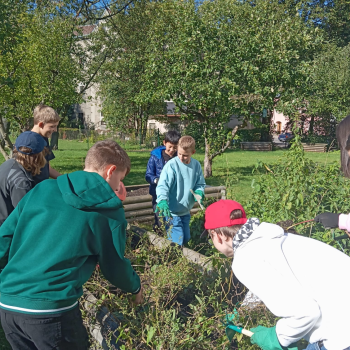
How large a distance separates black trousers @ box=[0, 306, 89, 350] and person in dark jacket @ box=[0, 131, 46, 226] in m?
1.10

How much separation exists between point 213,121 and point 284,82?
7.64 ft

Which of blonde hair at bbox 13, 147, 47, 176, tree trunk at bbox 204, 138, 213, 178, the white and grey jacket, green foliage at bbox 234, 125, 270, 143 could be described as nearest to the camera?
the white and grey jacket

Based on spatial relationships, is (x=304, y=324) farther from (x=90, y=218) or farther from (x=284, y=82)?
(x=284, y=82)

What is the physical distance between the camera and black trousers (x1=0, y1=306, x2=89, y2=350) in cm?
168

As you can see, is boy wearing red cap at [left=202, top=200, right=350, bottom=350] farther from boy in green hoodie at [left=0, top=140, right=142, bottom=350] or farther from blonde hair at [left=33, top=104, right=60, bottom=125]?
blonde hair at [left=33, top=104, right=60, bottom=125]

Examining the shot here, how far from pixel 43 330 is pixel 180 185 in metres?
2.63

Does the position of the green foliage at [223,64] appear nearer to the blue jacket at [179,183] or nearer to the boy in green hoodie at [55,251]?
the blue jacket at [179,183]

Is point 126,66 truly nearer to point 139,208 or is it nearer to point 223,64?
point 223,64

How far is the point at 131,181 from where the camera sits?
1005 centimetres

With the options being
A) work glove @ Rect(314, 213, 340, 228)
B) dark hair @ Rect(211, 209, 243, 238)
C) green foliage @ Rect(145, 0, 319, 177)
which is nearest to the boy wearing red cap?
dark hair @ Rect(211, 209, 243, 238)

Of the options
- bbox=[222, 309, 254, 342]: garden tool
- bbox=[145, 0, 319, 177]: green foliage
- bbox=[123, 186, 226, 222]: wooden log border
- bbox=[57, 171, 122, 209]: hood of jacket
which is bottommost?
bbox=[123, 186, 226, 222]: wooden log border

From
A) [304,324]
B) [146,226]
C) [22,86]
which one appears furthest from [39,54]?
[304,324]

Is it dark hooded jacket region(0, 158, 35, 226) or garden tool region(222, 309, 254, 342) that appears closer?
garden tool region(222, 309, 254, 342)

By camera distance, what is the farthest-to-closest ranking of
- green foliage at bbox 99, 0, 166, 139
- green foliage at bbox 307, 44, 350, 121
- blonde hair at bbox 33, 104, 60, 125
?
green foliage at bbox 307, 44, 350, 121, green foliage at bbox 99, 0, 166, 139, blonde hair at bbox 33, 104, 60, 125
